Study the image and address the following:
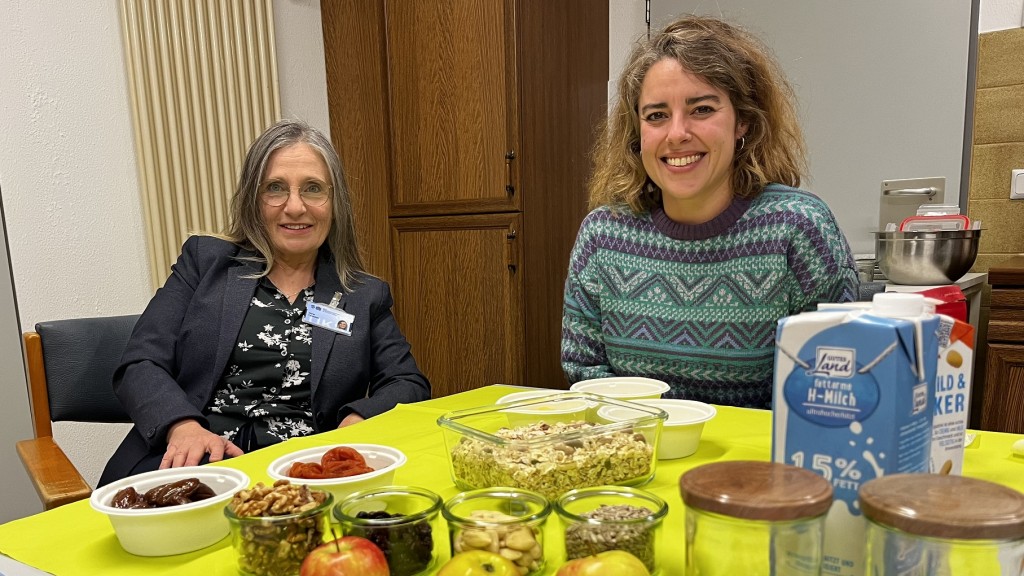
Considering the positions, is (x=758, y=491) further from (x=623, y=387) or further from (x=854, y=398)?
(x=623, y=387)

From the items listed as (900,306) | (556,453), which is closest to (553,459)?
(556,453)

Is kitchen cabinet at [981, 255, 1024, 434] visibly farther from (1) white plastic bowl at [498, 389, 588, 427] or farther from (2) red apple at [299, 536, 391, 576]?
(2) red apple at [299, 536, 391, 576]

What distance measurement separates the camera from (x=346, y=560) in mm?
631

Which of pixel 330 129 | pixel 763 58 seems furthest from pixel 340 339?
pixel 330 129

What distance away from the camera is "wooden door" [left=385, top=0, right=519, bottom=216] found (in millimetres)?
2977

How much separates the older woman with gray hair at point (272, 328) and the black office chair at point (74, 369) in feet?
0.41

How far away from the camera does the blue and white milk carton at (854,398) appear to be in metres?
0.56

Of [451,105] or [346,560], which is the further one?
[451,105]

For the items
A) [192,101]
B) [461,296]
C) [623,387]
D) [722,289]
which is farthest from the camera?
[461,296]

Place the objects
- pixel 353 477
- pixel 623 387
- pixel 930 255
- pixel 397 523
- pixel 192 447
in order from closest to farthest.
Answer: pixel 397 523, pixel 353 477, pixel 623 387, pixel 192 447, pixel 930 255

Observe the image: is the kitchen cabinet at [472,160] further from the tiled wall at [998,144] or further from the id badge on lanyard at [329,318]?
the tiled wall at [998,144]

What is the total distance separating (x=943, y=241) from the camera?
2186 millimetres

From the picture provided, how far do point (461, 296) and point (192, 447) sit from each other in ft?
6.20

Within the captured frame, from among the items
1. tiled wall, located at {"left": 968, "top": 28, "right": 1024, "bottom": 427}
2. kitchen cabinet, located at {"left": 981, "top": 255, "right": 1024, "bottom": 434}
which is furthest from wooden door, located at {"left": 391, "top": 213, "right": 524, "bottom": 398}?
tiled wall, located at {"left": 968, "top": 28, "right": 1024, "bottom": 427}
